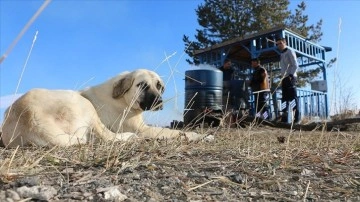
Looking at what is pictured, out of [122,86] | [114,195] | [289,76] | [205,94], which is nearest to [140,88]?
[122,86]

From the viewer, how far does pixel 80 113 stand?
13.6 feet

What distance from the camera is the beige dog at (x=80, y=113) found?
138 inches

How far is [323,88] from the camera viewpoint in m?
14.6

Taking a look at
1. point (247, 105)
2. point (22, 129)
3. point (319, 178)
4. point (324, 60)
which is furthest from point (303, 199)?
point (324, 60)

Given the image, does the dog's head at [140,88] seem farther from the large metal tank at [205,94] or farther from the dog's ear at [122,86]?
the large metal tank at [205,94]

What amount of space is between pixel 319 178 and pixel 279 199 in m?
0.46

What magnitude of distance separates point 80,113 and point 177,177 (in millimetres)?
2427

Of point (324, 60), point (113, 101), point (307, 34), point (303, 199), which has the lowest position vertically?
point (303, 199)

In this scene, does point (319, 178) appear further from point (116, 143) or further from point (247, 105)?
point (247, 105)

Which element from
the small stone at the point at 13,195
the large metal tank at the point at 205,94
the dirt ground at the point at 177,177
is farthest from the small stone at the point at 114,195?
the large metal tank at the point at 205,94

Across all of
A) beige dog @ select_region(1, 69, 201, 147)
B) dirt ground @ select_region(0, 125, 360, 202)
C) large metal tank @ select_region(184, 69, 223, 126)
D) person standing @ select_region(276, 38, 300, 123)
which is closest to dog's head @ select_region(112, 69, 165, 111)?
beige dog @ select_region(1, 69, 201, 147)

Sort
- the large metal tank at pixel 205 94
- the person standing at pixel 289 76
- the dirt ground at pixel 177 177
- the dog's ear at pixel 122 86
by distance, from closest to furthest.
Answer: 1. the dirt ground at pixel 177 177
2. the dog's ear at pixel 122 86
3. the large metal tank at pixel 205 94
4. the person standing at pixel 289 76

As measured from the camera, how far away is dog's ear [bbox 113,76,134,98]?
512 cm

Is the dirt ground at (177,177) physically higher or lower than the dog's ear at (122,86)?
lower
